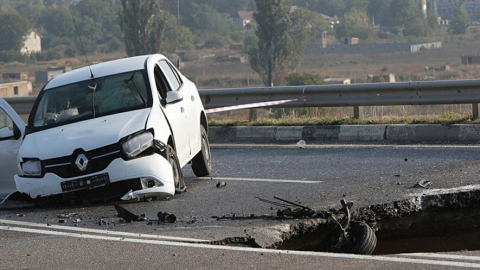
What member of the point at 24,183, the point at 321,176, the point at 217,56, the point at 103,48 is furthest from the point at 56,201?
the point at 103,48

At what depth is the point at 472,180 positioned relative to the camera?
27.7 feet

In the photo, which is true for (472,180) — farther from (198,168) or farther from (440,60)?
(440,60)

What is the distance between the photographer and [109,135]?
7.97m

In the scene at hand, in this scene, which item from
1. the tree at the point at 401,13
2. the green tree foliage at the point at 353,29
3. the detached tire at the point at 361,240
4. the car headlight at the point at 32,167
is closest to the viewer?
the detached tire at the point at 361,240

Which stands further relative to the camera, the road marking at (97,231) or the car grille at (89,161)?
the car grille at (89,161)

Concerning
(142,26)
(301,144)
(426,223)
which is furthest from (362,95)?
(142,26)

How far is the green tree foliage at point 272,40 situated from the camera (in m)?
81.8

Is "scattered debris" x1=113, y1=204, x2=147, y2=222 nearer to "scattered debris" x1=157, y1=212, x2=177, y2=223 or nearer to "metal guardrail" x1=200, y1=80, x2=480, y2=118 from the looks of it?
"scattered debris" x1=157, y1=212, x2=177, y2=223

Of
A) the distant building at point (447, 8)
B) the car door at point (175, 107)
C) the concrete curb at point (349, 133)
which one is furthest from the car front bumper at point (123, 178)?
the distant building at point (447, 8)

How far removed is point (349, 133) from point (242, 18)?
172 meters

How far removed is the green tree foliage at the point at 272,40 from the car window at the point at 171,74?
69.5 m

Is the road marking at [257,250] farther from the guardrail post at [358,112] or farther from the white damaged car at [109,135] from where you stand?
the guardrail post at [358,112]

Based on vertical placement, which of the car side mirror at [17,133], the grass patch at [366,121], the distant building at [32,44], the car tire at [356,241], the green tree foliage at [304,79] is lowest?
the green tree foliage at [304,79]

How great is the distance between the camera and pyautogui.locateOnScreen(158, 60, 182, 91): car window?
957cm
